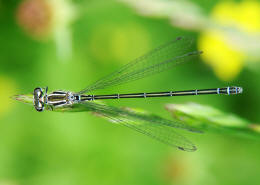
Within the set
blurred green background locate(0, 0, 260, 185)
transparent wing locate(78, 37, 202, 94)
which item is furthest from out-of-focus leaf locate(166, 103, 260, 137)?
blurred green background locate(0, 0, 260, 185)

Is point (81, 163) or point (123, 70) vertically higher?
point (123, 70)

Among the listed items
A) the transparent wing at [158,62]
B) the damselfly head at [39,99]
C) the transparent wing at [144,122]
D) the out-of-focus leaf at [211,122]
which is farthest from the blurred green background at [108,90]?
the out-of-focus leaf at [211,122]

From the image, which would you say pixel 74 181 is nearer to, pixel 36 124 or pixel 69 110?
pixel 36 124

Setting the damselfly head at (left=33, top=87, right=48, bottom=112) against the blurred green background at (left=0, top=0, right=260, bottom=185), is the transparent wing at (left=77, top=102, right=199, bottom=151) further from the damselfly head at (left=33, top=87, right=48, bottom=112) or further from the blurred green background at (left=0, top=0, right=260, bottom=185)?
the blurred green background at (left=0, top=0, right=260, bottom=185)

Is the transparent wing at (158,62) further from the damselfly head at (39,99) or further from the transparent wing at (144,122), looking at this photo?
the transparent wing at (144,122)

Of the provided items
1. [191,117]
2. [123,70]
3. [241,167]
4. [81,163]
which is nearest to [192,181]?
[241,167]
